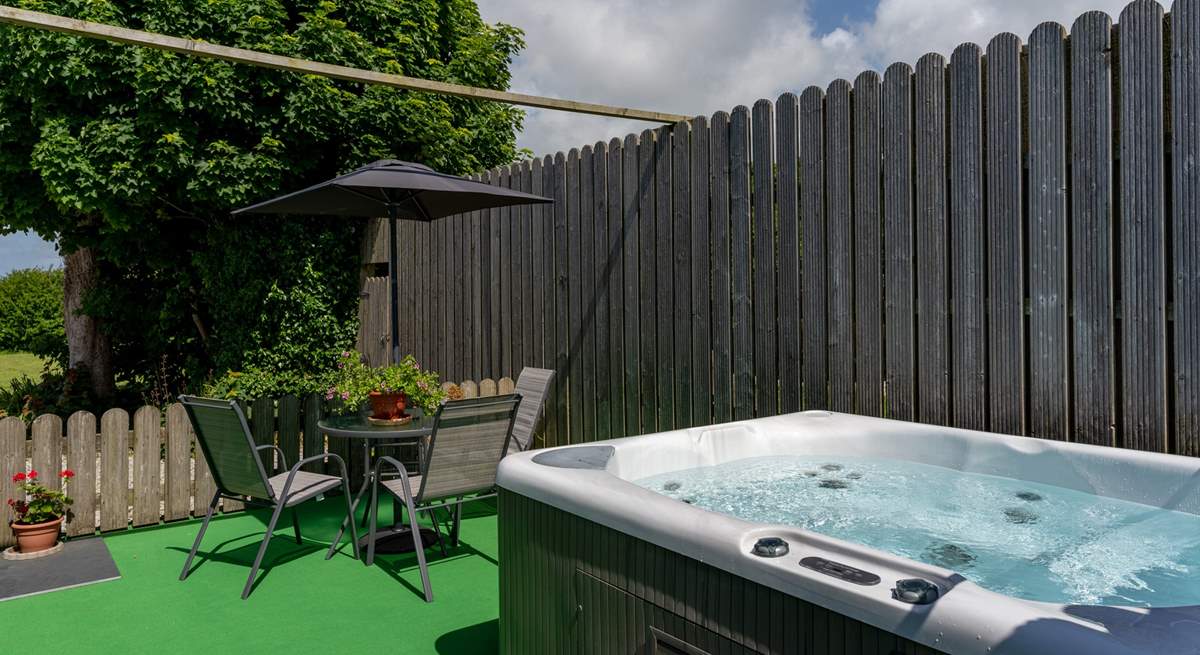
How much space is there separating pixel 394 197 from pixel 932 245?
3058mm

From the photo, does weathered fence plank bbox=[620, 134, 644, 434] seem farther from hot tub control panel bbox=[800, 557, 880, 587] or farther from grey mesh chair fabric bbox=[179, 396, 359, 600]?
hot tub control panel bbox=[800, 557, 880, 587]

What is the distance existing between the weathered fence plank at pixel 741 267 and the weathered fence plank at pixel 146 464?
3368 millimetres

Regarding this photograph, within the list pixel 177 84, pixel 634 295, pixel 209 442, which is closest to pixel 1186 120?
pixel 634 295

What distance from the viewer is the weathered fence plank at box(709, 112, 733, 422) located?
397cm

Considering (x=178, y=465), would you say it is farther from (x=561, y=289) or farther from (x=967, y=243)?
(x=967, y=243)

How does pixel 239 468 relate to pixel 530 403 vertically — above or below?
below

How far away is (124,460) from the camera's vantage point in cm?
432

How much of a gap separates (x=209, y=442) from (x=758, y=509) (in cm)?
269

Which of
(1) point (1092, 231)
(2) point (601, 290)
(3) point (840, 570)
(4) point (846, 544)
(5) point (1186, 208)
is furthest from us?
(2) point (601, 290)

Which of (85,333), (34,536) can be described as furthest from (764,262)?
(85,333)

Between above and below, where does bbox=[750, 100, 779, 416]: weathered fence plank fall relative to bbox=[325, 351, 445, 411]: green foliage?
above

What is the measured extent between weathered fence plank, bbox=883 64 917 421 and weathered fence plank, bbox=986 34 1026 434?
1.07 ft

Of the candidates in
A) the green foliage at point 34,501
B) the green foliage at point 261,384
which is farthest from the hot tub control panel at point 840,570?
the green foliage at point 261,384

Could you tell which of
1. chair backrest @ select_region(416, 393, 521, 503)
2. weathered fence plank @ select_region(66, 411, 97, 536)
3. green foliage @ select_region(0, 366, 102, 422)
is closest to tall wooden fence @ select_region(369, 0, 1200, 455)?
chair backrest @ select_region(416, 393, 521, 503)
